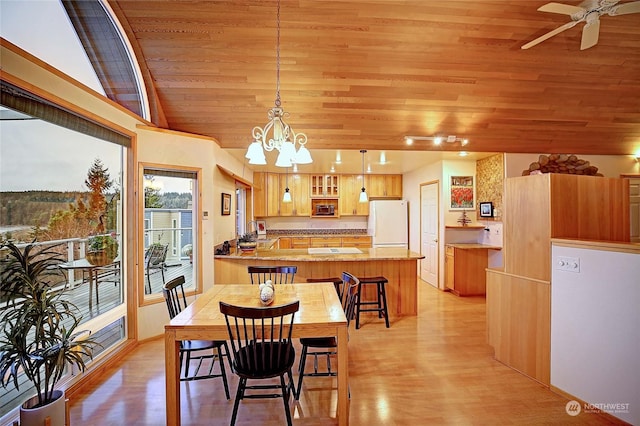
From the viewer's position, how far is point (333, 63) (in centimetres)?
312

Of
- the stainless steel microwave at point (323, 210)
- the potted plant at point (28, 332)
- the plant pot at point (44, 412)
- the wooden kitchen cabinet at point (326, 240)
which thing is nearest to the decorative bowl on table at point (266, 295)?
the potted plant at point (28, 332)

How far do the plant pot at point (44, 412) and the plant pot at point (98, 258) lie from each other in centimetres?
121

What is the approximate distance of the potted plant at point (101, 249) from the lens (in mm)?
2686

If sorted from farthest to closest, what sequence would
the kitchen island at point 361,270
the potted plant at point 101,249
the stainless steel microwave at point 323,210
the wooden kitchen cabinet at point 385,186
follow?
the wooden kitchen cabinet at point 385,186 → the stainless steel microwave at point 323,210 → the kitchen island at point 361,270 → the potted plant at point 101,249

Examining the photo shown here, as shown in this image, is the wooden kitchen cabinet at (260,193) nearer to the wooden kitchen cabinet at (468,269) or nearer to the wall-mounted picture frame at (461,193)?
the wall-mounted picture frame at (461,193)

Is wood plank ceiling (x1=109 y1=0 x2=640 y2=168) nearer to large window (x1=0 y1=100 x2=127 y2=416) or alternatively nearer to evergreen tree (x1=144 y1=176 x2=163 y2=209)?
evergreen tree (x1=144 y1=176 x2=163 y2=209)

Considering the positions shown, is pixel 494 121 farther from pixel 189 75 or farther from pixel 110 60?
pixel 110 60

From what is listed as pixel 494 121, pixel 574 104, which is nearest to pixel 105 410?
pixel 494 121

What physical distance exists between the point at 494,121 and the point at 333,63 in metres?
2.42

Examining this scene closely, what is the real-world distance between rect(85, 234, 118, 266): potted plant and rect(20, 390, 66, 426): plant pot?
4.02ft

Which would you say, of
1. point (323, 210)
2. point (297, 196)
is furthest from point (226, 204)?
point (323, 210)

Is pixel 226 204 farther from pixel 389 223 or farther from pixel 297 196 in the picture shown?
pixel 389 223

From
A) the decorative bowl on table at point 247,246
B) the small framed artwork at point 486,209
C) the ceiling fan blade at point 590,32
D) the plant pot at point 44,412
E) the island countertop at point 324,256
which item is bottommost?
the plant pot at point 44,412

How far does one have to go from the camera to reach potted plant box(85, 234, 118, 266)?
2.69m
